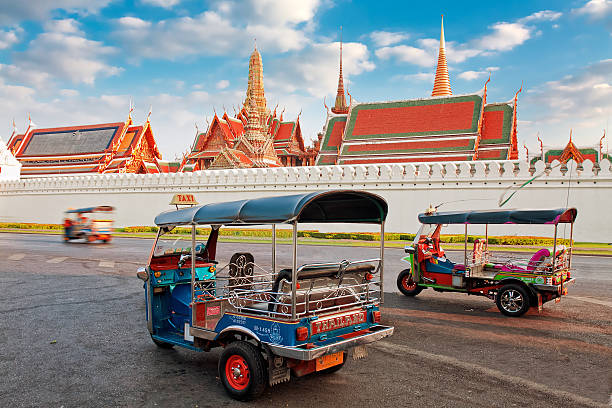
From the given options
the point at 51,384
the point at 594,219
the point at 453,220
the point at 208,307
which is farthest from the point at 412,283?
the point at 594,219

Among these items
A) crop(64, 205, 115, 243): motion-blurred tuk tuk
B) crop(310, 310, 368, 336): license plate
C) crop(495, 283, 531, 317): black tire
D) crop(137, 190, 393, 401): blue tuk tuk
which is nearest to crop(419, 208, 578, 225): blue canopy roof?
crop(495, 283, 531, 317): black tire

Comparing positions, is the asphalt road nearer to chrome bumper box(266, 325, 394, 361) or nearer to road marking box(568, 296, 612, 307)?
road marking box(568, 296, 612, 307)

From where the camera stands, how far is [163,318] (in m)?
5.75

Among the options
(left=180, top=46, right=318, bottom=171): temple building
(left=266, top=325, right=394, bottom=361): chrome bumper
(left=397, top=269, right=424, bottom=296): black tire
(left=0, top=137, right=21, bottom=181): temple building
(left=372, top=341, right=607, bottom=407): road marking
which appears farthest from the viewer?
(left=0, top=137, right=21, bottom=181): temple building

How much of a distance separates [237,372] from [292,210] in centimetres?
160

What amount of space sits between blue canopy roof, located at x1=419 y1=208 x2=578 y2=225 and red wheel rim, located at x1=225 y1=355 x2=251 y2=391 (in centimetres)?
596

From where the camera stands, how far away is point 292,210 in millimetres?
4094

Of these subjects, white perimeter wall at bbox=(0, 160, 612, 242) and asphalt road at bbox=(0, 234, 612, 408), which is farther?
white perimeter wall at bbox=(0, 160, 612, 242)

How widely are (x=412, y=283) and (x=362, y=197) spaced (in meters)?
5.50

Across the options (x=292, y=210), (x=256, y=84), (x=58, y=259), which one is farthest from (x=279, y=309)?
(x=256, y=84)

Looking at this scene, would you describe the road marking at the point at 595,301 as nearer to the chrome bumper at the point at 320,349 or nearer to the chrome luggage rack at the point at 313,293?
the chrome luggage rack at the point at 313,293

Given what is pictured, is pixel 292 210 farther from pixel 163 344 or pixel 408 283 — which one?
pixel 408 283

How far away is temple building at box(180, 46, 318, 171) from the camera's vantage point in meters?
36.1

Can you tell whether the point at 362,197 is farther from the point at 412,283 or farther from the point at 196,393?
the point at 412,283
